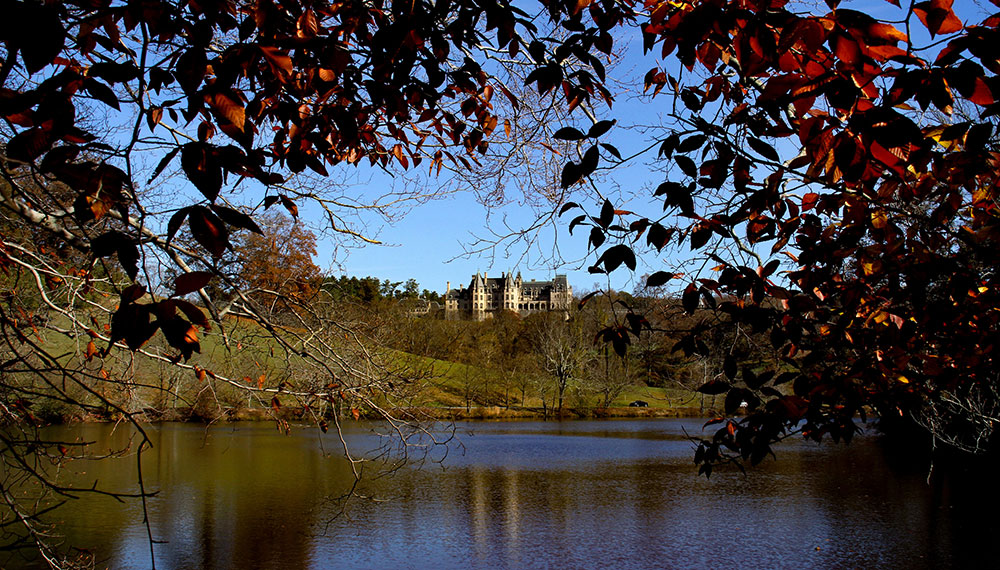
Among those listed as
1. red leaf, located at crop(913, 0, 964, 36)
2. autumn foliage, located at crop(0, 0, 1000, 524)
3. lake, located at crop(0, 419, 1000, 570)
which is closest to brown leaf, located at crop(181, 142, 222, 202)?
autumn foliage, located at crop(0, 0, 1000, 524)

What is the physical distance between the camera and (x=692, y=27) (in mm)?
1827

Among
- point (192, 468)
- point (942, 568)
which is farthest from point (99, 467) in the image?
point (942, 568)

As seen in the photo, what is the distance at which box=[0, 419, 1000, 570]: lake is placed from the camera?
9039 mm

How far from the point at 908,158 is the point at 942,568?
8.84 metres

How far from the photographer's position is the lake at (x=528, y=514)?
29.7 feet

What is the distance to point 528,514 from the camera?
11.8 metres

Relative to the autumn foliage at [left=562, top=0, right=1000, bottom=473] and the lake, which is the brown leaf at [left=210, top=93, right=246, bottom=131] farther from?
the lake

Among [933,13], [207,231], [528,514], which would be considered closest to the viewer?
[207,231]

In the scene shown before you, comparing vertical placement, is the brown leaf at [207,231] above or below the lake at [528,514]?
above

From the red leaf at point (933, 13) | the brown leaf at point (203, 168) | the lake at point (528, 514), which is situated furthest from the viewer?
the lake at point (528, 514)

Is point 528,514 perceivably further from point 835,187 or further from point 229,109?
point 229,109

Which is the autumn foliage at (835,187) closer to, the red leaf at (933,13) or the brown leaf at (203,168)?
the red leaf at (933,13)

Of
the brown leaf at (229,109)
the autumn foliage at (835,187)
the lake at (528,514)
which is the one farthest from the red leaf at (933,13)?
the lake at (528,514)

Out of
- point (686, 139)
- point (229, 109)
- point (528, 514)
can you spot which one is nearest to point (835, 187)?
point (686, 139)
